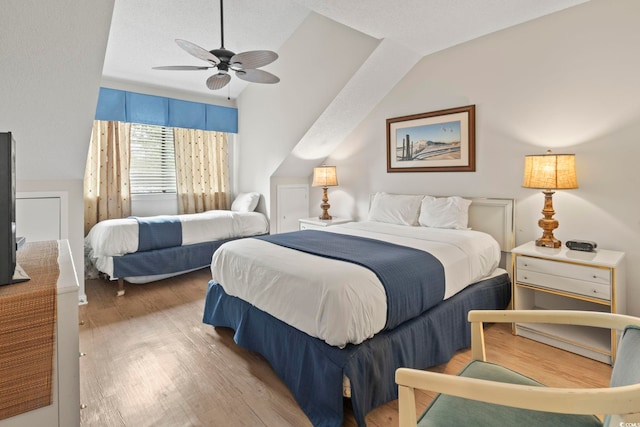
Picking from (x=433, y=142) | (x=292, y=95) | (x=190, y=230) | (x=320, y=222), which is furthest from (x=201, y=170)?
(x=433, y=142)

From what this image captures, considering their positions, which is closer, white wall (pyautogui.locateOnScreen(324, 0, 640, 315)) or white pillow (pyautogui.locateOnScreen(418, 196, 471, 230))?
white wall (pyautogui.locateOnScreen(324, 0, 640, 315))

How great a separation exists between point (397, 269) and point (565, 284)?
4.24 feet

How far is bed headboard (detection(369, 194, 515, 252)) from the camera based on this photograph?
9.66 feet

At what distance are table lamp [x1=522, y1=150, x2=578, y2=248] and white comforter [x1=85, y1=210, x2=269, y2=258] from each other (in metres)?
3.27

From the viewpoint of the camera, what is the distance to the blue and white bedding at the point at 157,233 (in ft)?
11.3

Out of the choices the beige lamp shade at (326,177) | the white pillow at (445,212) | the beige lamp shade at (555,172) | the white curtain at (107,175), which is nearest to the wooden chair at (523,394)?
the beige lamp shade at (555,172)

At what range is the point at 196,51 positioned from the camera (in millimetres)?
2266

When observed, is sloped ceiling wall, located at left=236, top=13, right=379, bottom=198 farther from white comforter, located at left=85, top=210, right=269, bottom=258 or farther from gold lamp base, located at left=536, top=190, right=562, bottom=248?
gold lamp base, located at left=536, top=190, right=562, bottom=248

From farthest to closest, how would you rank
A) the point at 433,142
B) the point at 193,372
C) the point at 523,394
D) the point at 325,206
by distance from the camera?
1. the point at 325,206
2. the point at 433,142
3. the point at 193,372
4. the point at 523,394

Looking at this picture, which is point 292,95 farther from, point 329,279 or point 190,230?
point 329,279

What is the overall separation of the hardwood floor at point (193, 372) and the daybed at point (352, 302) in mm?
125

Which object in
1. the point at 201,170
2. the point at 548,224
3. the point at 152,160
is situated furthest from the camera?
the point at 201,170

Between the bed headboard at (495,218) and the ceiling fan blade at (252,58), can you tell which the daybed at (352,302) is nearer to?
the bed headboard at (495,218)

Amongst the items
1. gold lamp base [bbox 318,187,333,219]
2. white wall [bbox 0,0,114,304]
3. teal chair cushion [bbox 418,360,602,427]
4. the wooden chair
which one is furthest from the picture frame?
white wall [bbox 0,0,114,304]
